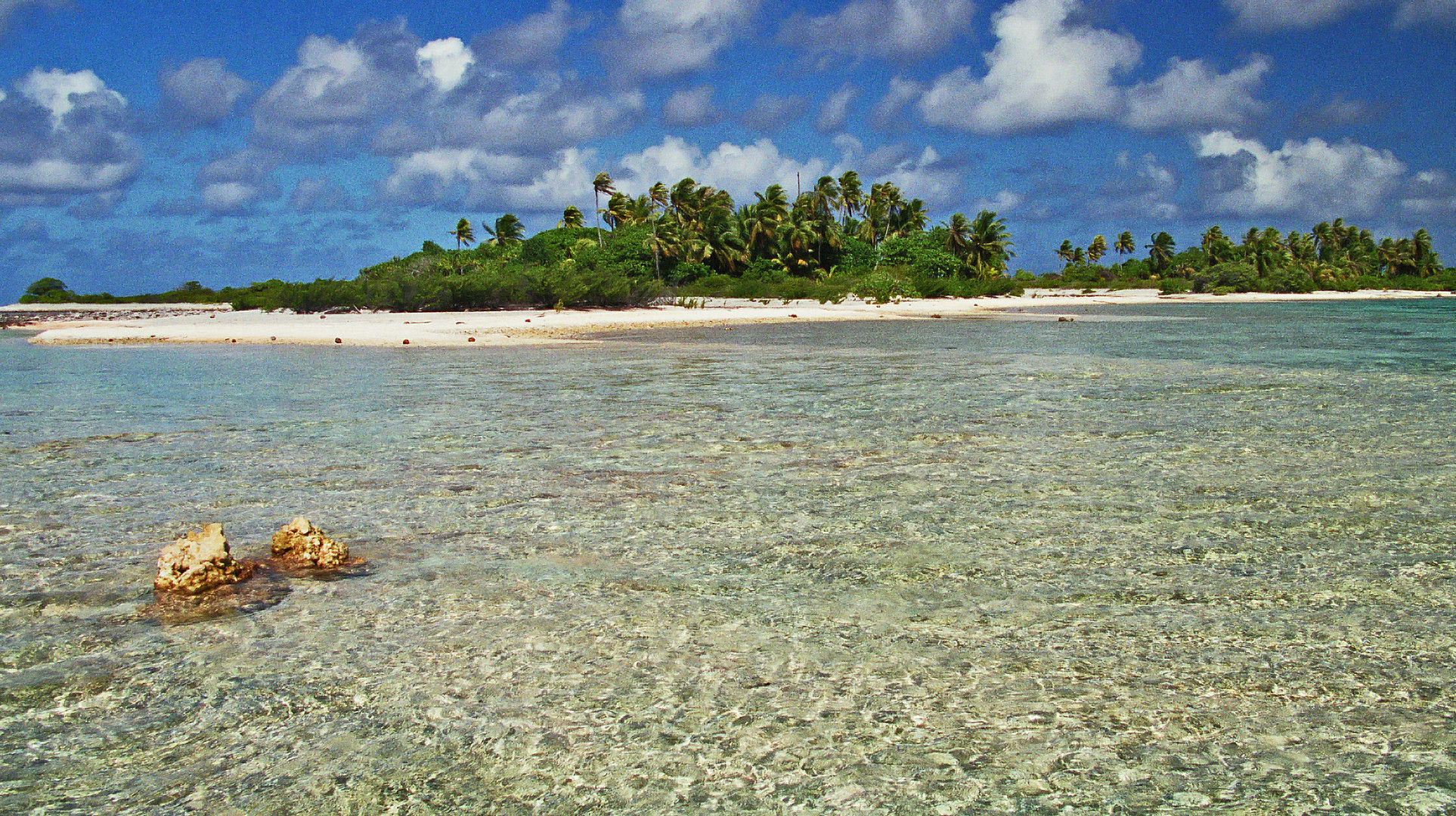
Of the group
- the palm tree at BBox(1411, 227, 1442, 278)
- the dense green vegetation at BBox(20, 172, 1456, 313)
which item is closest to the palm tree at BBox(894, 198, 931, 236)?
the dense green vegetation at BBox(20, 172, 1456, 313)

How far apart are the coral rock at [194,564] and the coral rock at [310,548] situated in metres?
0.37

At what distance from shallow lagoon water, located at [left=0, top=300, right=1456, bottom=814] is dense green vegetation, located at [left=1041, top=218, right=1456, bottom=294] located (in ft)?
265

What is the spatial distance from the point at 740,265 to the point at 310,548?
6002cm

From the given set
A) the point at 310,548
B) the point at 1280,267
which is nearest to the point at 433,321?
the point at 310,548

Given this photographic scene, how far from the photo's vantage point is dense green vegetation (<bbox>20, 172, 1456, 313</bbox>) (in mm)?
40031

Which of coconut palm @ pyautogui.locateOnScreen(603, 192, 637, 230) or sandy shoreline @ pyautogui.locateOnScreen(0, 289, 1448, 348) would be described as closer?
sandy shoreline @ pyautogui.locateOnScreen(0, 289, 1448, 348)

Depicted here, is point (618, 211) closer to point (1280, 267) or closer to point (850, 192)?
point (850, 192)

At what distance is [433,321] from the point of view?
3066 centimetres

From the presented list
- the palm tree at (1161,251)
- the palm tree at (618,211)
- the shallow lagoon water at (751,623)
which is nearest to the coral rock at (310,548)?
the shallow lagoon water at (751,623)

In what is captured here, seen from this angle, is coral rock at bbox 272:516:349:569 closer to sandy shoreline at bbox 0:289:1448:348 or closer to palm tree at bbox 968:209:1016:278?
sandy shoreline at bbox 0:289:1448:348

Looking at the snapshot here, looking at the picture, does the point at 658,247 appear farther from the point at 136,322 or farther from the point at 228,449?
the point at 228,449

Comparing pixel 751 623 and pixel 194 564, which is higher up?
pixel 194 564

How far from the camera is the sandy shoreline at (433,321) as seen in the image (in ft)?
81.5

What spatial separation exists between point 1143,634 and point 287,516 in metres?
4.43
